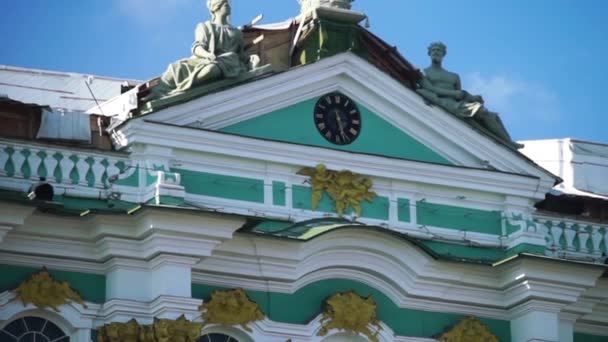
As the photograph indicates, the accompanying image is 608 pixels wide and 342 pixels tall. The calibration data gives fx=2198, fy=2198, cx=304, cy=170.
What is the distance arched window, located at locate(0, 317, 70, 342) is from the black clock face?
4909mm

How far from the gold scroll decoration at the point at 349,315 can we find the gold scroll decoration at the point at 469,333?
1159 mm

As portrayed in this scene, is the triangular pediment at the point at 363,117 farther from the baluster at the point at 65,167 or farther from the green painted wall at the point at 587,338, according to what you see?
the green painted wall at the point at 587,338

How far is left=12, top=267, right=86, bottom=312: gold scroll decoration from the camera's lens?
2762cm

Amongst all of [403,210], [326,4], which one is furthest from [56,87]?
[403,210]

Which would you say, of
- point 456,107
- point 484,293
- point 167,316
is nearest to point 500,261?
point 484,293

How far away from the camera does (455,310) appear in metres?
30.4

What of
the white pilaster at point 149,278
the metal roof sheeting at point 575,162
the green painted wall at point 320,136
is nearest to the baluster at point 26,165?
the white pilaster at point 149,278

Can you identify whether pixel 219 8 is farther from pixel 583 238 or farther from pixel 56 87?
pixel 583 238

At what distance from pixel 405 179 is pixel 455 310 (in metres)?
1.94

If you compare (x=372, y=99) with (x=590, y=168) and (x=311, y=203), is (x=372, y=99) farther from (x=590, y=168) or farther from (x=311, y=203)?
(x=590, y=168)

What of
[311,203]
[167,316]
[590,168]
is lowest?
[167,316]

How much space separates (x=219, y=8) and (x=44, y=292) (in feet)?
17.0

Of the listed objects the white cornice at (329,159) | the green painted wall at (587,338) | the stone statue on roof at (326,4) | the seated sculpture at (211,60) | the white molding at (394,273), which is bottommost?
the green painted wall at (587,338)

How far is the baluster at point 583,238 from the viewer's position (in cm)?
3136
